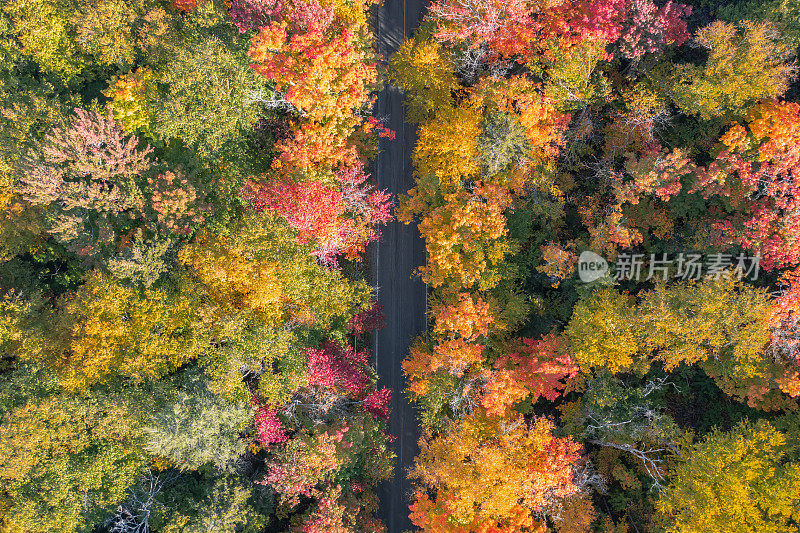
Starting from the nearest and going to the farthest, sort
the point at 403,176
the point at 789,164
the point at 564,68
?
the point at 789,164, the point at 564,68, the point at 403,176

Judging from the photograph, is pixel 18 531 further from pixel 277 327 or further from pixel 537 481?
pixel 537 481

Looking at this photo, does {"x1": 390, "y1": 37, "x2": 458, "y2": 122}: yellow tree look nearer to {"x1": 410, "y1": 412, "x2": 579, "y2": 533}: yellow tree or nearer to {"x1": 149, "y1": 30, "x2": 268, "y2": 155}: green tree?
{"x1": 149, "y1": 30, "x2": 268, "y2": 155}: green tree

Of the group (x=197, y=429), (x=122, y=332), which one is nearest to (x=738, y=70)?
(x=197, y=429)

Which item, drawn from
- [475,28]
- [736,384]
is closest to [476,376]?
[736,384]

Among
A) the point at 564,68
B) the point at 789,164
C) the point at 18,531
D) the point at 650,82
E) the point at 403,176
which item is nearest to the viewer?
the point at 18,531

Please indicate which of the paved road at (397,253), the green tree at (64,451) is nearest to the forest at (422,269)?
the green tree at (64,451)

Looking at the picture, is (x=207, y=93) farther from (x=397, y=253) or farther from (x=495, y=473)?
(x=495, y=473)
